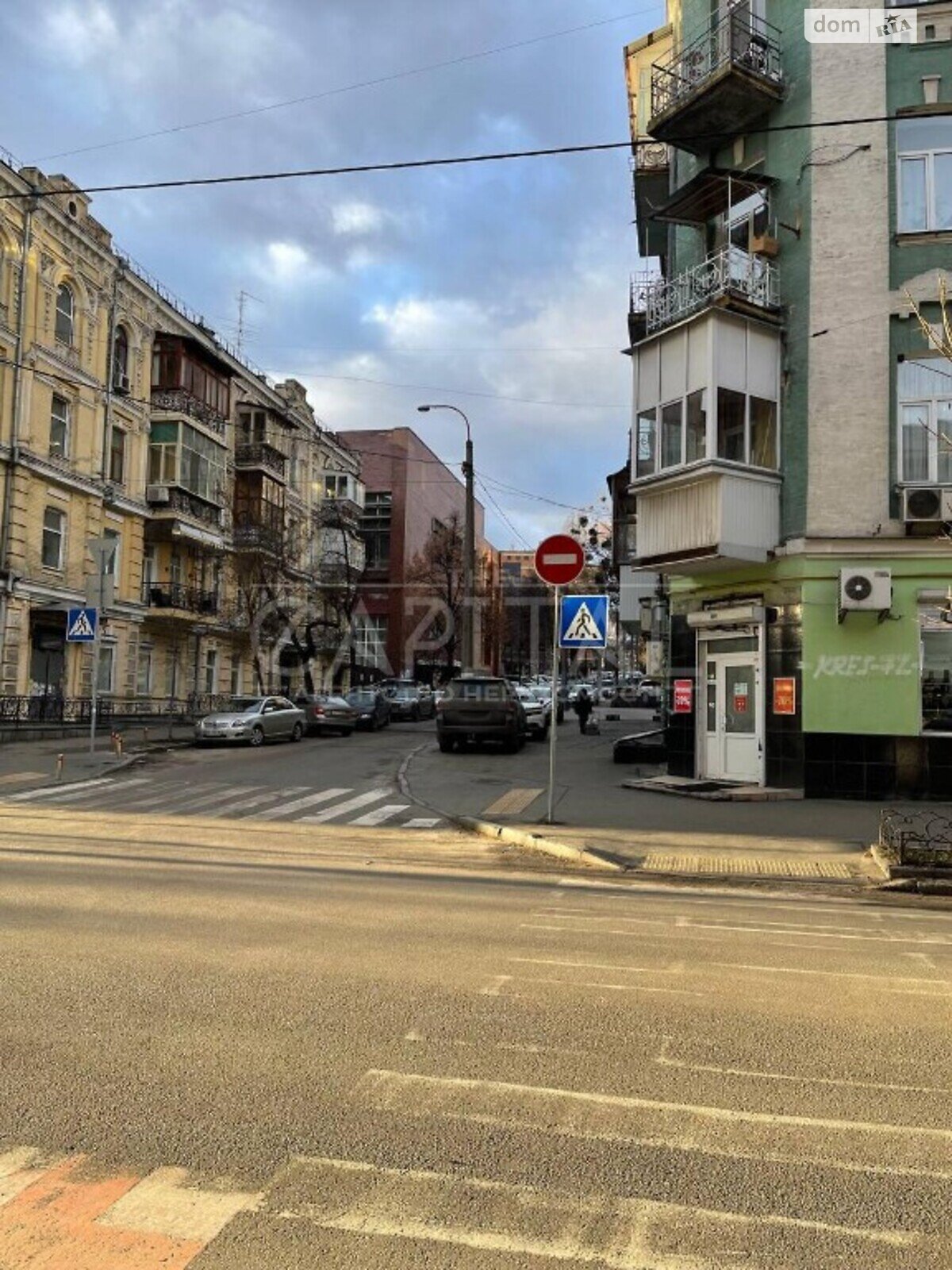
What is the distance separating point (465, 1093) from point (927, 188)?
54.1 feet

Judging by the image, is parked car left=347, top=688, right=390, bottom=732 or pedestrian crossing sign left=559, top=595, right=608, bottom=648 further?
parked car left=347, top=688, right=390, bottom=732

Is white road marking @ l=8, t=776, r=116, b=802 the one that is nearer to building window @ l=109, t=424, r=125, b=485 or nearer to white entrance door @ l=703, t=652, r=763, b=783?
white entrance door @ l=703, t=652, r=763, b=783

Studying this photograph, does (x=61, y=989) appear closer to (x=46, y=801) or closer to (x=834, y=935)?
(x=834, y=935)

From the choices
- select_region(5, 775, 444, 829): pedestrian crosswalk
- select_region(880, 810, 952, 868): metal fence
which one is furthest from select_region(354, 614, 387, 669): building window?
select_region(880, 810, 952, 868): metal fence

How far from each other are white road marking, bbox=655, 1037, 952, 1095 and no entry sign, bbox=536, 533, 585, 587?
8599 millimetres

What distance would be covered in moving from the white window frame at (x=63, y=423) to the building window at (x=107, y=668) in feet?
21.9

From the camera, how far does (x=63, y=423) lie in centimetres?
3145

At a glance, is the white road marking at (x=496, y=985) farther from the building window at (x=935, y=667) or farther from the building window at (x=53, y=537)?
the building window at (x=53, y=537)

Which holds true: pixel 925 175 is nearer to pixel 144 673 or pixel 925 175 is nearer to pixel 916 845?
pixel 916 845

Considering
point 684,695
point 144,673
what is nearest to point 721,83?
point 684,695

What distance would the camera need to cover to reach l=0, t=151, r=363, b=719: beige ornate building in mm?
28562

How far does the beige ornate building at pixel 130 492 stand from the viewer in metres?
28.6

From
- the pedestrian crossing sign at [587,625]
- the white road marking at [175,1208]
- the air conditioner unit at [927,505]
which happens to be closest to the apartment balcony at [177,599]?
the pedestrian crossing sign at [587,625]

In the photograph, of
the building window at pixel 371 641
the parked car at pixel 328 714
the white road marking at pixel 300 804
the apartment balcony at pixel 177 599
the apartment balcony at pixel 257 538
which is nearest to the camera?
the white road marking at pixel 300 804
